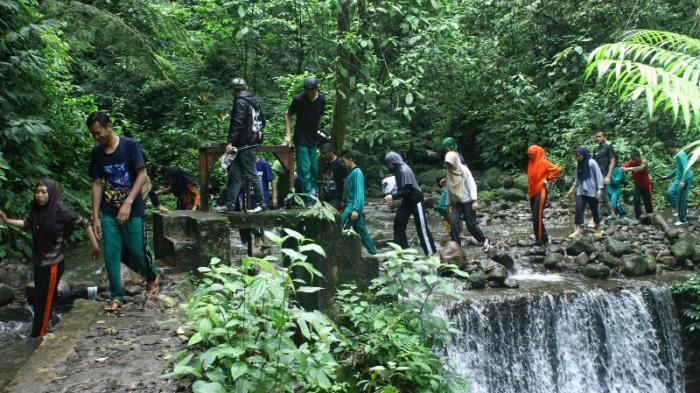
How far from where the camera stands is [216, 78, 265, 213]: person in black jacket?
23.4 ft

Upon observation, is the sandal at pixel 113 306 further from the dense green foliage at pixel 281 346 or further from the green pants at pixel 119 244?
the dense green foliage at pixel 281 346

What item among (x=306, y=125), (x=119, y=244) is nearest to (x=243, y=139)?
(x=306, y=125)

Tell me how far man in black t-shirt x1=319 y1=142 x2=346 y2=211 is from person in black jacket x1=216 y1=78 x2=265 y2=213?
2454 mm

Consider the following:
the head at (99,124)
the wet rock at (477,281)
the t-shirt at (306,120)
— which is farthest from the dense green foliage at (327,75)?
the head at (99,124)

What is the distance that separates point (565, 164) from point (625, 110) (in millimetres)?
2212

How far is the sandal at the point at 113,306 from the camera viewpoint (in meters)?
6.34

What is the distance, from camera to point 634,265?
10.5 m

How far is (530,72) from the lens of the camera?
20969mm

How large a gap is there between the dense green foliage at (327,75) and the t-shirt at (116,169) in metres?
2.66

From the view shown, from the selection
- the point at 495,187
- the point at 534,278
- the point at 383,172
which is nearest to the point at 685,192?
the point at 534,278

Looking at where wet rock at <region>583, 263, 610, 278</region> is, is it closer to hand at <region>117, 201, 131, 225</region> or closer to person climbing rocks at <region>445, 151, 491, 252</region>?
person climbing rocks at <region>445, 151, 491, 252</region>

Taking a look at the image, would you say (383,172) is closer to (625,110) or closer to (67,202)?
(625,110)

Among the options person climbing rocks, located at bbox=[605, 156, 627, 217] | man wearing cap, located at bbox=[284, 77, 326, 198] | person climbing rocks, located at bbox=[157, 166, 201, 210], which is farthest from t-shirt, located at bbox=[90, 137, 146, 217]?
person climbing rocks, located at bbox=[605, 156, 627, 217]

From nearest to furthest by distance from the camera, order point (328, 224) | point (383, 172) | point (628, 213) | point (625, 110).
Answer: point (328, 224) < point (628, 213) < point (625, 110) < point (383, 172)
